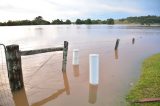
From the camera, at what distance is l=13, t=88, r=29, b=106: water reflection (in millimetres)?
6717

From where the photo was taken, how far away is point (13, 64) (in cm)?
721

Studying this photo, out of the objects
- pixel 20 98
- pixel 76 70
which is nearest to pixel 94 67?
pixel 20 98

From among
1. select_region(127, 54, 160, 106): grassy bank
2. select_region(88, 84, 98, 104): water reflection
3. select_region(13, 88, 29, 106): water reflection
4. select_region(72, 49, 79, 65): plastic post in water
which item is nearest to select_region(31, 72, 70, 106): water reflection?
select_region(13, 88, 29, 106): water reflection

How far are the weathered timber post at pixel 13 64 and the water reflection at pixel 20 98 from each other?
26 centimetres

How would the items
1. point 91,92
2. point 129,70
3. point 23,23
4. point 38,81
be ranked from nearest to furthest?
1. point 91,92
2. point 38,81
3. point 129,70
4. point 23,23

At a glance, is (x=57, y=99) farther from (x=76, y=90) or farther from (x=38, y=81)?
(x=38, y=81)

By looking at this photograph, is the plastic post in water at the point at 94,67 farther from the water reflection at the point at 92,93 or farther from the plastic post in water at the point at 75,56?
the plastic post in water at the point at 75,56

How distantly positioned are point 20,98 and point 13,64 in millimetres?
1218

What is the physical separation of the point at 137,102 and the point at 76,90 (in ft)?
8.10

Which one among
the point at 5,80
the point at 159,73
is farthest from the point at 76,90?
the point at 159,73

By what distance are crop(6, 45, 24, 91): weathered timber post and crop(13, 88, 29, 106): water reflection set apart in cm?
26

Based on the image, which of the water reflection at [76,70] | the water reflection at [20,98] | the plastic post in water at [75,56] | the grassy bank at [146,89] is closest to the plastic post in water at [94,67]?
the grassy bank at [146,89]

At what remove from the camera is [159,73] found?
9.31m

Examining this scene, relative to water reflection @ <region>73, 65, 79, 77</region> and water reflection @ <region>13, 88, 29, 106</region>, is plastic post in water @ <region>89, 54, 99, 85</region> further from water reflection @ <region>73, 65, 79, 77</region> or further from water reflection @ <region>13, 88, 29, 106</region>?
water reflection @ <region>13, 88, 29, 106</region>
